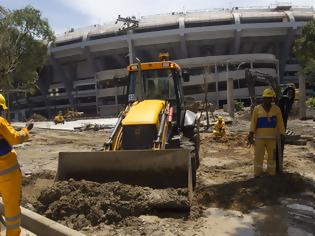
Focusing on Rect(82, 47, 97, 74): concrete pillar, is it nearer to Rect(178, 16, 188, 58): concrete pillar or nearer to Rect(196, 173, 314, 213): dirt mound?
Rect(178, 16, 188, 58): concrete pillar

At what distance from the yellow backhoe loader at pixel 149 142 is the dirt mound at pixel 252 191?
46 centimetres

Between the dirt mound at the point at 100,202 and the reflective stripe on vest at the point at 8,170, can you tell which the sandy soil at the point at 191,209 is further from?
the reflective stripe on vest at the point at 8,170

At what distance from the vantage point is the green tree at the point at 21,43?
33344 millimetres

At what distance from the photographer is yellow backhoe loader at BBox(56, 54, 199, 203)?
7.13m

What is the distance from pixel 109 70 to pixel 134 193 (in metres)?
60.0

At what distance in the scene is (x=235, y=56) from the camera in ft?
202

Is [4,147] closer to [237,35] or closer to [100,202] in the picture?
[100,202]

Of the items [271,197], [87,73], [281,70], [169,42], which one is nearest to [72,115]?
[169,42]

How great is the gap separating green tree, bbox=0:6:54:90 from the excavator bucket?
27726mm

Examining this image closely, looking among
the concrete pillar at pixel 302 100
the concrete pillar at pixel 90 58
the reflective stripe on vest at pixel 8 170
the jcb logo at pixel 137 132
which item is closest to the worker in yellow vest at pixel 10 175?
the reflective stripe on vest at pixel 8 170

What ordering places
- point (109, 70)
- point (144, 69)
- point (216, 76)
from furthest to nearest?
point (109, 70) < point (216, 76) < point (144, 69)

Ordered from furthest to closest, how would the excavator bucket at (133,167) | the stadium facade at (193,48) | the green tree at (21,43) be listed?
the stadium facade at (193,48) → the green tree at (21,43) → the excavator bucket at (133,167)

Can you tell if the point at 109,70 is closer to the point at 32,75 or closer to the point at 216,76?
the point at 216,76

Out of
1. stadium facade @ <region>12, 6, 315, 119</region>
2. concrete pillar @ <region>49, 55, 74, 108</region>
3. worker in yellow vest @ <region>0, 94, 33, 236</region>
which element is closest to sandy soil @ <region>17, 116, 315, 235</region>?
worker in yellow vest @ <region>0, 94, 33, 236</region>
